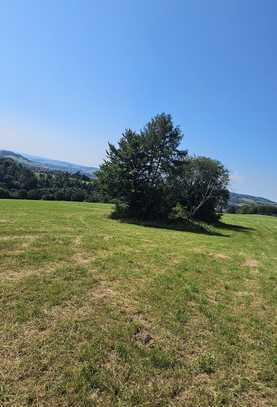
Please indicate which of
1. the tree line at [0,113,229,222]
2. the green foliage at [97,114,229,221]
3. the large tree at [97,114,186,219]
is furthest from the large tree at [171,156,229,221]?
the large tree at [97,114,186,219]

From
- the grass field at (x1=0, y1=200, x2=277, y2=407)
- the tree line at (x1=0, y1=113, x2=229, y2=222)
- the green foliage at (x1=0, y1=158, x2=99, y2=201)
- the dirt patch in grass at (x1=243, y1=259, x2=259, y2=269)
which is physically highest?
the tree line at (x1=0, y1=113, x2=229, y2=222)

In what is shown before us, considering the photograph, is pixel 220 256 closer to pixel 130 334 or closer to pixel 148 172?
pixel 130 334

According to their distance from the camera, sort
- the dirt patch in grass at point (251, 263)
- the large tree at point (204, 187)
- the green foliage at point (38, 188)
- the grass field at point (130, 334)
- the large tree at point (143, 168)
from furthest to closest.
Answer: the green foliage at point (38, 188)
the large tree at point (204, 187)
the large tree at point (143, 168)
the dirt patch in grass at point (251, 263)
the grass field at point (130, 334)

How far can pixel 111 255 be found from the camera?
9.13 meters

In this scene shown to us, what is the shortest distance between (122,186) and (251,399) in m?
20.1

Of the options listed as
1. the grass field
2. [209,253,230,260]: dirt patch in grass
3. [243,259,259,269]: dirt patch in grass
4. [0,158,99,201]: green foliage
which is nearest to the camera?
the grass field

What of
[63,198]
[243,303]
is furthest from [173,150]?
[63,198]

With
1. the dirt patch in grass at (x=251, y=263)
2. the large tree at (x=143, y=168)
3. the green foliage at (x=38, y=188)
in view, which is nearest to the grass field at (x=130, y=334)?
the dirt patch in grass at (x=251, y=263)

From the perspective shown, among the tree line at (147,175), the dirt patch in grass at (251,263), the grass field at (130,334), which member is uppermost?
the tree line at (147,175)

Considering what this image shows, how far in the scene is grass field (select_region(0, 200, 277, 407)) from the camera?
3.23 meters

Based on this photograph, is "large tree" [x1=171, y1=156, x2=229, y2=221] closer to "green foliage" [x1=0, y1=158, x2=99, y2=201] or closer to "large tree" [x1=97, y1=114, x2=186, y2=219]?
"large tree" [x1=97, y1=114, x2=186, y2=219]

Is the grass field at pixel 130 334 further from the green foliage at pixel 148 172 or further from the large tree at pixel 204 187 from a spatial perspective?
the large tree at pixel 204 187

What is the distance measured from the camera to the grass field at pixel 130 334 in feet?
10.6

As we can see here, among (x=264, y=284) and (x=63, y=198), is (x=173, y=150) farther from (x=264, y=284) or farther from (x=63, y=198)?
(x=63, y=198)
